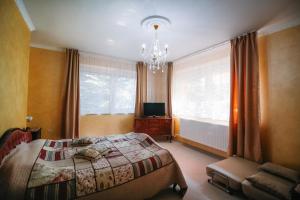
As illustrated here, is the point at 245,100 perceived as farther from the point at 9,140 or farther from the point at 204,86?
the point at 9,140

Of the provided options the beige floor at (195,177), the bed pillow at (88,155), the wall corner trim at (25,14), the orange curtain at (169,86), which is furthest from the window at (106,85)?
the bed pillow at (88,155)

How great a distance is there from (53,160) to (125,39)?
8.83 feet

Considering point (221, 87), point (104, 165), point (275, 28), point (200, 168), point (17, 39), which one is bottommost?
point (200, 168)

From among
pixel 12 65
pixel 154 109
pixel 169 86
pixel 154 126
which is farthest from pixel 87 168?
pixel 169 86

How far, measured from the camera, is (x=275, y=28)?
2.55m

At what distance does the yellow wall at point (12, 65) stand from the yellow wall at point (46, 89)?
1.15m

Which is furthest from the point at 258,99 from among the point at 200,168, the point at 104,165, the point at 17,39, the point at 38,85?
the point at 38,85

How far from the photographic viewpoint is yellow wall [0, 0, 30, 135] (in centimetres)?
179

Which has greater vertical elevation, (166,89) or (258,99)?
(166,89)

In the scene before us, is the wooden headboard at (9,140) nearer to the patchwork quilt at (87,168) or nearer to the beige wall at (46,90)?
the patchwork quilt at (87,168)

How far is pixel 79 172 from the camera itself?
155cm

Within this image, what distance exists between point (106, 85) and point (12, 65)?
2.50 metres

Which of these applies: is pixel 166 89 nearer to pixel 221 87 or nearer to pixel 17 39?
pixel 221 87

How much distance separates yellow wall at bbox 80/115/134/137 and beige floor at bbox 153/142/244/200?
1.71 metres
